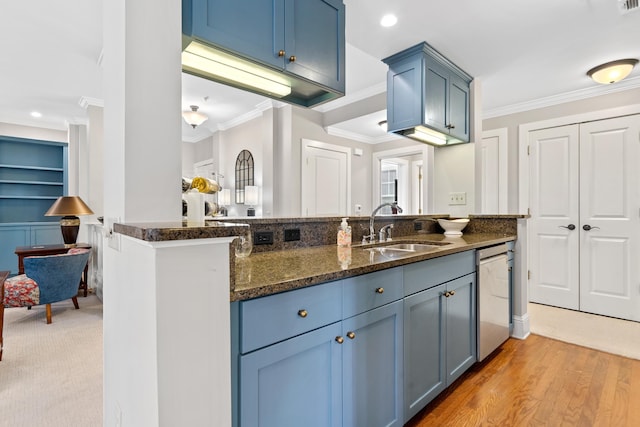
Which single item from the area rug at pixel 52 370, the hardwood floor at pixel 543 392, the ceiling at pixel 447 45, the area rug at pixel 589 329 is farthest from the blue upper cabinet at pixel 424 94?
the area rug at pixel 52 370

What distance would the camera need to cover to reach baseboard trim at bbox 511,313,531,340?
2.71 m

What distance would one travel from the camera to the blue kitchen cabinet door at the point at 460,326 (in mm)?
1787

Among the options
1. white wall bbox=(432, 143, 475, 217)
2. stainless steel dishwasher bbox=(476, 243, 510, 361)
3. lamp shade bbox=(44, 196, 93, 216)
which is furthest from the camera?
lamp shade bbox=(44, 196, 93, 216)

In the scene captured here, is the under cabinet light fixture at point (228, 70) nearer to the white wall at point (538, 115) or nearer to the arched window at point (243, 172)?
the arched window at point (243, 172)

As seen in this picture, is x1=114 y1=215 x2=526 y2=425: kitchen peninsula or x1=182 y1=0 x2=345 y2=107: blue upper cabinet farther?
x1=182 y1=0 x2=345 y2=107: blue upper cabinet

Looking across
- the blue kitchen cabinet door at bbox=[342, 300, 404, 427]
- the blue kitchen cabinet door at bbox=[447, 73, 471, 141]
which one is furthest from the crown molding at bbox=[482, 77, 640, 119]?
the blue kitchen cabinet door at bbox=[342, 300, 404, 427]

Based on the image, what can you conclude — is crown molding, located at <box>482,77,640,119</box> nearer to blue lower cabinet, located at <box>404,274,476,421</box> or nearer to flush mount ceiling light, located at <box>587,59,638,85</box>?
flush mount ceiling light, located at <box>587,59,638,85</box>

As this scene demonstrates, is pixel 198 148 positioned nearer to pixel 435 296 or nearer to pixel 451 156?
pixel 451 156

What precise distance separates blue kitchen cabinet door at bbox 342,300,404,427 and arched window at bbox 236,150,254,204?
3.90m

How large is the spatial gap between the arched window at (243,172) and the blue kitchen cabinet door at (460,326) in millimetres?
3668

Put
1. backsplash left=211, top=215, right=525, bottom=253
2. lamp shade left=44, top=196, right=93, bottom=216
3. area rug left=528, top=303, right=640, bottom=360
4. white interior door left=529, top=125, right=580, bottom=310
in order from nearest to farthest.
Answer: backsplash left=211, top=215, right=525, bottom=253 < area rug left=528, top=303, right=640, bottom=360 < white interior door left=529, top=125, right=580, bottom=310 < lamp shade left=44, top=196, right=93, bottom=216

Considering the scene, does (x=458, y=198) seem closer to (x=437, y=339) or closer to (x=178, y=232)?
(x=437, y=339)

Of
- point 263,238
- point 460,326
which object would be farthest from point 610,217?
point 263,238

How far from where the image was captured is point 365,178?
5332 mm
